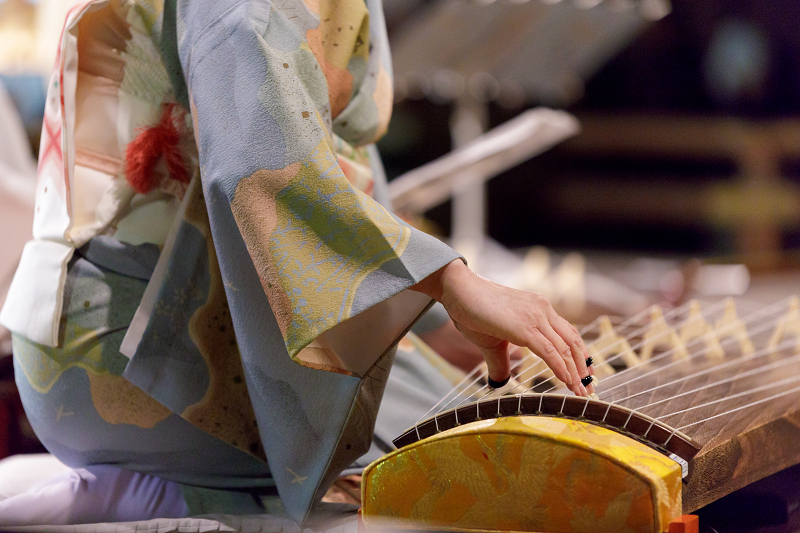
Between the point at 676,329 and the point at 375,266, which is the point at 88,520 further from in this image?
the point at 676,329

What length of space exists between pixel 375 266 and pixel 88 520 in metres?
0.47

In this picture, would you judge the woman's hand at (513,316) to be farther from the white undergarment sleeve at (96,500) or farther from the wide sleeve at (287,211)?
the white undergarment sleeve at (96,500)

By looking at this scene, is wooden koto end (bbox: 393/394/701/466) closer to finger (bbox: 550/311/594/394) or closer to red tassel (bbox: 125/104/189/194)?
finger (bbox: 550/311/594/394)

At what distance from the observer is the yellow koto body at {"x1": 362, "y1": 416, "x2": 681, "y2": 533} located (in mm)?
543

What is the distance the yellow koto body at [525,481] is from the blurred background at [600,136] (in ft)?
6.74

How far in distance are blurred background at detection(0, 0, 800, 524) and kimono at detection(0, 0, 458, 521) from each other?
1843 mm

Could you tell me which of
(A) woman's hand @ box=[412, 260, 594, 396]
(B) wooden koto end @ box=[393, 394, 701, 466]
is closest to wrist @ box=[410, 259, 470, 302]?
(A) woman's hand @ box=[412, 260, 594, 396]

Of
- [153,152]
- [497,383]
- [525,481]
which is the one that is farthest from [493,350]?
[153,152]

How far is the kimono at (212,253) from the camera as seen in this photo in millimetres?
628

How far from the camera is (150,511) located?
2.62 ft

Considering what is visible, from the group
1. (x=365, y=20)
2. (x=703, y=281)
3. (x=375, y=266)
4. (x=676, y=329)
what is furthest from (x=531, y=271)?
(x=375, y=266)

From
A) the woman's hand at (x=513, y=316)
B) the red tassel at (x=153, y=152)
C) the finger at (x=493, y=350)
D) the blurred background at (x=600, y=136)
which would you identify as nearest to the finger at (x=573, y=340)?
the woman's hand at (x=513, y=316)

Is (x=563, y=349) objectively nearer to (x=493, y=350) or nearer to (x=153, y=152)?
(x=493, y=350)

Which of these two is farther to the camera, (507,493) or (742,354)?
(742,354)
